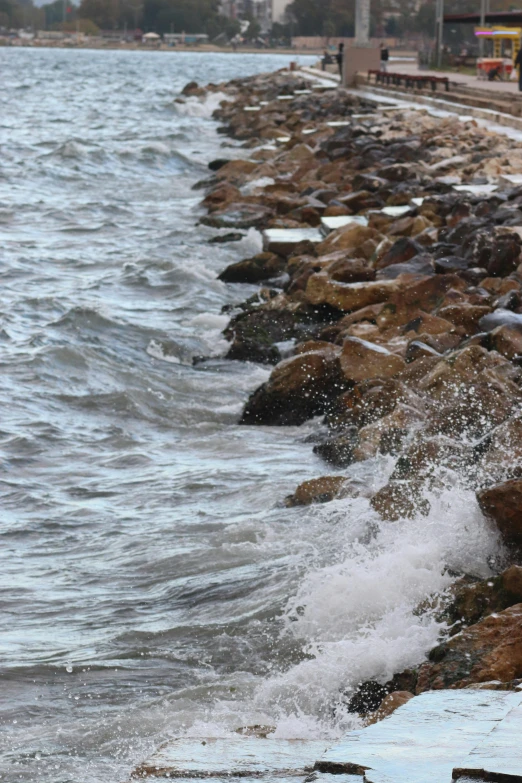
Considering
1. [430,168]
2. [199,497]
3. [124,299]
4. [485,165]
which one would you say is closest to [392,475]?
[199,497]

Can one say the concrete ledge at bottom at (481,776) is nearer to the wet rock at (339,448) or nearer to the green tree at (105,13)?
the wet rock at (339,448)

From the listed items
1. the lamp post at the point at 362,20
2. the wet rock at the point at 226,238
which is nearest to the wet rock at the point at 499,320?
the wet rock at the point at 226,238

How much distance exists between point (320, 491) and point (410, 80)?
86.1 ft

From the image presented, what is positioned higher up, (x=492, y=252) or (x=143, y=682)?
(x=492, y=252)

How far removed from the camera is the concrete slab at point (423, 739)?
2.42 metres

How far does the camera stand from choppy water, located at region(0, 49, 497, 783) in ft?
13.5

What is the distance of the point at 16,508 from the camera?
632 cm

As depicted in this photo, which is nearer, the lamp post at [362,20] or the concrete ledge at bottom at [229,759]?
the concrete ledge at bottom at [229,759]

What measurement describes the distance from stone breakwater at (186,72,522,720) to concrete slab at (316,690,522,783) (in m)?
0.44

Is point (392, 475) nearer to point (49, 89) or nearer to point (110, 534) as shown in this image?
point (110, 534)

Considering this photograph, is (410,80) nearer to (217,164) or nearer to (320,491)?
(217,164)

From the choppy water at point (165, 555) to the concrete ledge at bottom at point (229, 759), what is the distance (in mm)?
559

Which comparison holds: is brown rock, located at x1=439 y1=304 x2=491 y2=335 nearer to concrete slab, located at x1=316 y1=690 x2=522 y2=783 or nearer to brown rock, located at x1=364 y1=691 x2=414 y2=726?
brown rock, located at x1=364 y1=691 x2=414 y2=726

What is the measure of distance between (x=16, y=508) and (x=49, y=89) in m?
55.6
